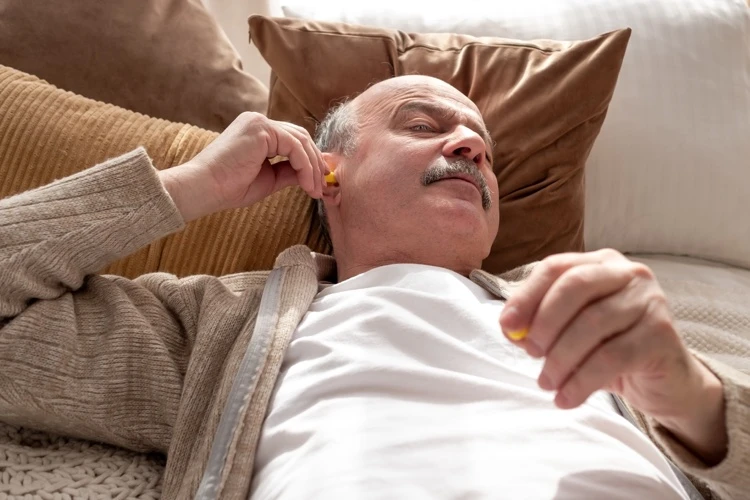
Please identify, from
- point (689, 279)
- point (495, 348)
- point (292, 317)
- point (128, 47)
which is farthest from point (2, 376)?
point (689, 279)

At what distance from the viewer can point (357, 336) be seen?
100cm

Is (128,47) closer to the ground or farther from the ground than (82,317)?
farther from the ground

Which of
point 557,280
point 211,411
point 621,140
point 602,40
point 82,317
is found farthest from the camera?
point 621,140

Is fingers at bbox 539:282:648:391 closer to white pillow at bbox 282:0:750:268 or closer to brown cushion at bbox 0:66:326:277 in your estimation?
brown cushion at bbox 0:66:326:277

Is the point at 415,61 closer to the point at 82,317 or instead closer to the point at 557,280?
the point at 82,317

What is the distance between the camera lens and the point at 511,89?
1.45 m

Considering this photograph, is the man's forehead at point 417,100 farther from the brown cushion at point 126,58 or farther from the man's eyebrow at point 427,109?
the brown cushion at point 126,58

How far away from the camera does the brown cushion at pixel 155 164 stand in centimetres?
135

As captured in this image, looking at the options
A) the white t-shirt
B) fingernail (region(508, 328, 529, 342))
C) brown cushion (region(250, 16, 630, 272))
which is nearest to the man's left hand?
fingernail (region(508, 328, 529, 342))

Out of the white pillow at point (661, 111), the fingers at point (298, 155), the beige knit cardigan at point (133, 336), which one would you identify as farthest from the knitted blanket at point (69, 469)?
the white pillow at point (661, 111)

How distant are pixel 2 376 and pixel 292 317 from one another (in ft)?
1.34

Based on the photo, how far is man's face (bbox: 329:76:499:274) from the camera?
45.9 inches

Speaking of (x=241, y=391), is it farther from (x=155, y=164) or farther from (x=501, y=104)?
(x=501, y=104)

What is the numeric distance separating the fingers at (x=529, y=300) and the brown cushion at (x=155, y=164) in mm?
770
